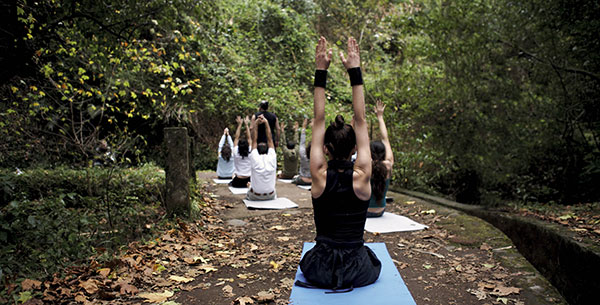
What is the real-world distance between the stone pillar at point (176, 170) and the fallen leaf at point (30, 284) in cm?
239

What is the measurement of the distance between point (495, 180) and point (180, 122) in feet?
26.3

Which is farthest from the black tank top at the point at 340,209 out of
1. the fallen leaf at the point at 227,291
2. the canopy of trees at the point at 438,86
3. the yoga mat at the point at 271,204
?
→ the yoga mat at the point at 271,204

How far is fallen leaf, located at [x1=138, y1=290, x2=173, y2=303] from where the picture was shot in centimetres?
355

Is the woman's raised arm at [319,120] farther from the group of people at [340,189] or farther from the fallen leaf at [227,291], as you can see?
the fallen leaf at [227,291]

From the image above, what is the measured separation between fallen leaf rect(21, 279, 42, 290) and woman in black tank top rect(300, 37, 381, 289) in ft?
8.60

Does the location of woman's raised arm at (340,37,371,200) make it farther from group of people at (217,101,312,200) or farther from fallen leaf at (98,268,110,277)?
group of people at (217,101,312,200)

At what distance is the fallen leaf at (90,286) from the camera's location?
3.59 metres

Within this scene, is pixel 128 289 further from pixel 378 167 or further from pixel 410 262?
pixel 378 167

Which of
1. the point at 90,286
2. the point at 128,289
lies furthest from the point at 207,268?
the point at 90,286

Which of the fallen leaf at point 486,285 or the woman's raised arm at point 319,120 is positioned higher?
the woman's raised arm at point 319,120

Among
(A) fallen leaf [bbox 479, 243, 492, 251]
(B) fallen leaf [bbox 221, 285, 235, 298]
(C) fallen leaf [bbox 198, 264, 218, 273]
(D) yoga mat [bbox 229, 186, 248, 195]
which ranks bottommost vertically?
(B) fallen leaf [bbox 221, 285, 235, 298]

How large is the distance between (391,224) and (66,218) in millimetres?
4790

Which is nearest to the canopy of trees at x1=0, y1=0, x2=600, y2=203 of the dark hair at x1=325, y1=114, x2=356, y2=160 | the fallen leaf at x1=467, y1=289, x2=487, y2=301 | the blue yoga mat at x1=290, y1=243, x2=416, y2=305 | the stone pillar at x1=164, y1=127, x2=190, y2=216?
the stone pillar at x1=164, y1=127, x2=190, y2=216

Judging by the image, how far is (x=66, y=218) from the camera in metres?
5.08
